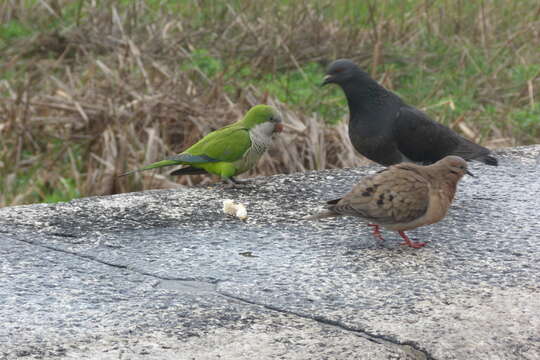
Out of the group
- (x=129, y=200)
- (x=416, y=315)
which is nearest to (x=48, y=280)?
(x=129, y=200)

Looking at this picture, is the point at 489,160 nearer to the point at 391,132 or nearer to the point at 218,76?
the point at 391,132

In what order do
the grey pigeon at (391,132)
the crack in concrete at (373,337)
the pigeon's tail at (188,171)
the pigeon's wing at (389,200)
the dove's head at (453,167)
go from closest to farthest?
the crack in concrete at (373,337), the pigeon's wing at (389,200), the dove's head at (453,167), the grey pigeon at (391,132), the pigeon's tail at (188,171)

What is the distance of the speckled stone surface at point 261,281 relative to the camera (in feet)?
8.27

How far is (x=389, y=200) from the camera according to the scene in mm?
3176

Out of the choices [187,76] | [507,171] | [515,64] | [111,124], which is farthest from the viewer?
[515,64]

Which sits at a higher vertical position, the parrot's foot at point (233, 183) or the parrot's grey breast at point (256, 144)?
the parrot's grey breast at point (256, 144)

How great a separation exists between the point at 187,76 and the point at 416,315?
3925 mm

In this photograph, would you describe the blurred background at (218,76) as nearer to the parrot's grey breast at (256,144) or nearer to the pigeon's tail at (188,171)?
the pigeon's tail at (188,171)

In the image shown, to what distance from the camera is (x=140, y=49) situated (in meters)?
6.81

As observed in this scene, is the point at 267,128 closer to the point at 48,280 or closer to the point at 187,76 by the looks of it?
the point at 48,280

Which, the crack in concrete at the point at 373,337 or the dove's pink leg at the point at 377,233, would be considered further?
the dove's pink leg at the point at 377,233

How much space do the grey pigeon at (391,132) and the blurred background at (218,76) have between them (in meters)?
1.06

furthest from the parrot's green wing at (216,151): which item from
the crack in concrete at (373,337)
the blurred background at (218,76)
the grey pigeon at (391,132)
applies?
the crack in concrete at (373,337)

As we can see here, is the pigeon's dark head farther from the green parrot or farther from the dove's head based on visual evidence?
the dove's head
